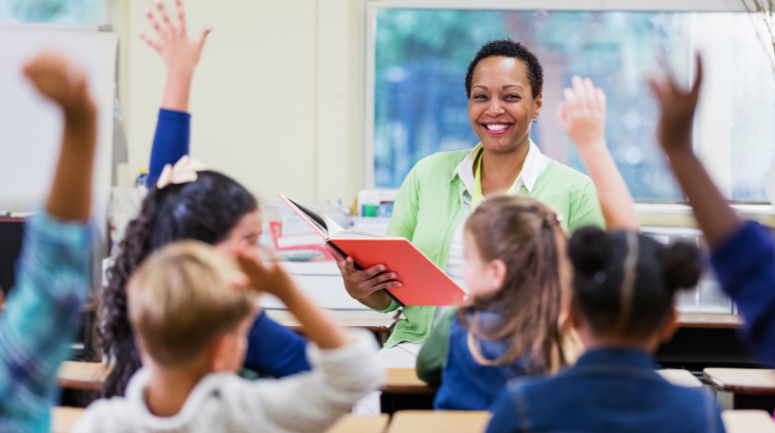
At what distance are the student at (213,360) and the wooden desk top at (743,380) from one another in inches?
41.9

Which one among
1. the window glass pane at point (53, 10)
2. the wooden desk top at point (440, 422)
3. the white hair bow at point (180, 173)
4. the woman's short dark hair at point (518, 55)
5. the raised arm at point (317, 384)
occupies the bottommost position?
the wooden desk top at point (440, 422)

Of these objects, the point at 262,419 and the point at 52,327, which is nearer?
the point at 52,327

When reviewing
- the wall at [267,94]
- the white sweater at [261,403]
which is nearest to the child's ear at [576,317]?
the white sweater at [261,403]

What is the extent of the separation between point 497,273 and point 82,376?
0.94 m

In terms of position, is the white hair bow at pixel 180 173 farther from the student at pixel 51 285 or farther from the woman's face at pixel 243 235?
the student at pixel 51 285

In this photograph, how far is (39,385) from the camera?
757 mm

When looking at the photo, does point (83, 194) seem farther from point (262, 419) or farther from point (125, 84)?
point (125, 84)

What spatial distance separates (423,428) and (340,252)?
2.25 ft

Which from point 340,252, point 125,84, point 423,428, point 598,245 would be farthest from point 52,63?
point 125,84

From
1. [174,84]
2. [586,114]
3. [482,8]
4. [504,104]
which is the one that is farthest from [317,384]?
[482,8]

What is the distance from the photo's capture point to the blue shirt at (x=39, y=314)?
73 cm

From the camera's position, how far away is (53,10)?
354 centimetres

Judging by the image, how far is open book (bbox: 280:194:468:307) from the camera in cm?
150

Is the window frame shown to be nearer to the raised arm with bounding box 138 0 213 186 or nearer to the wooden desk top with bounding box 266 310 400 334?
the wooden desk top with bounding box 266 310 400 334
